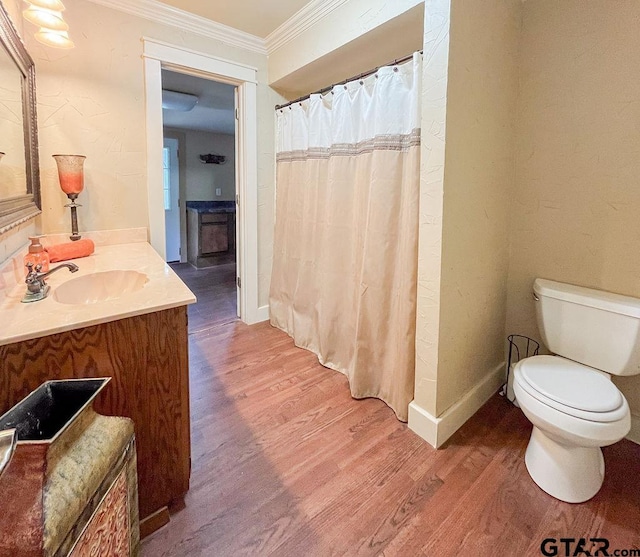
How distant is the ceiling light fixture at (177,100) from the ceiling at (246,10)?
1255 mm

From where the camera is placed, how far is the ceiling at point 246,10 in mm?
2096

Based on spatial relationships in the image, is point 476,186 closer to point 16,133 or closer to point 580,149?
point 580,149

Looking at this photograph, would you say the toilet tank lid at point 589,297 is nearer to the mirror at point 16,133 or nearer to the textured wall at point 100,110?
the mirror at point 16,133

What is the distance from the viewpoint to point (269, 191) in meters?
2.88

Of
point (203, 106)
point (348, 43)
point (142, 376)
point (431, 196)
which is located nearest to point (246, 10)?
point (348, 43)

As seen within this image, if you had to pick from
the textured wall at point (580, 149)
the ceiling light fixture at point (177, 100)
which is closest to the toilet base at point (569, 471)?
the textured wall at point (580, 149)

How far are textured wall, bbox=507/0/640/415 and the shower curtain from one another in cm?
78

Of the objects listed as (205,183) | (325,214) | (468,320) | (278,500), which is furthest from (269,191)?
(205,183)

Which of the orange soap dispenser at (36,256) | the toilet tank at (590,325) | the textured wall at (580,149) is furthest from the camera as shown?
the textured wall at (580,149)

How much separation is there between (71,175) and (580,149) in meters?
2.71

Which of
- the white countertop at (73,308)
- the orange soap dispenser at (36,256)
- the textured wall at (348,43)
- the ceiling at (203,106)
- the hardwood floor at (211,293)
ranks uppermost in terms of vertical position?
the ceiling at (203,106)

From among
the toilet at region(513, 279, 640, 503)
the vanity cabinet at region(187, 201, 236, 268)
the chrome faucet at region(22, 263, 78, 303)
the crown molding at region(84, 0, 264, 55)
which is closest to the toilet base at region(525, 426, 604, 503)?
the toilet at region(513, 279, 640, 503)

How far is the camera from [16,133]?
55.9 inches

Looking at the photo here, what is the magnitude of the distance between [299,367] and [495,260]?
4.63 feet
